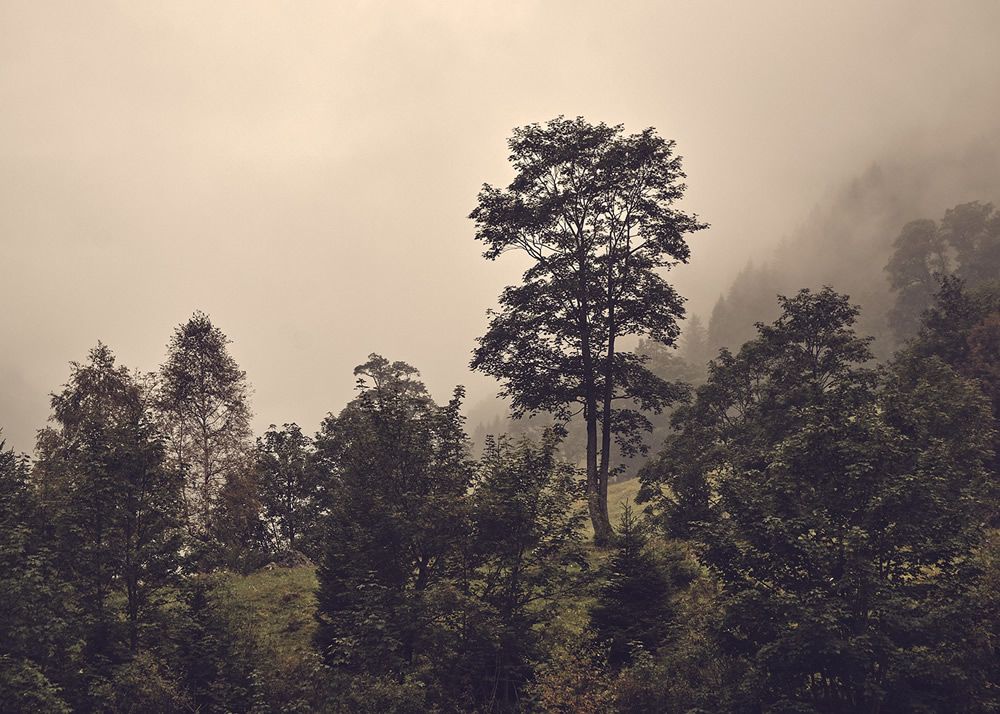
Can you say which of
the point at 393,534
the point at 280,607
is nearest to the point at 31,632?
the point at 393,534

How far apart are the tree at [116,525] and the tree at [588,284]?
587 inches

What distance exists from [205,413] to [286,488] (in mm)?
9081

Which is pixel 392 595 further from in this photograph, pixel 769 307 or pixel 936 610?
pixel 769 307

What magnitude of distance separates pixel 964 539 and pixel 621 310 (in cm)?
1757

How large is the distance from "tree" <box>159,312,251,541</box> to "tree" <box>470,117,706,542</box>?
67.5 ft

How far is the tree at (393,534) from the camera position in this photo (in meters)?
14.4

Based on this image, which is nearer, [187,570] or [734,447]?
[187,570]

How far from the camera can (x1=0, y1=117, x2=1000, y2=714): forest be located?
39.1 feet

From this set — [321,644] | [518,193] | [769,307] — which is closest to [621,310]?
[518,193]

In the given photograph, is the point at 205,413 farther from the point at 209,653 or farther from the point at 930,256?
the point at 930,256

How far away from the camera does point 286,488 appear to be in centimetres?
4119

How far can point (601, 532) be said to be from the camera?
25.8 metres

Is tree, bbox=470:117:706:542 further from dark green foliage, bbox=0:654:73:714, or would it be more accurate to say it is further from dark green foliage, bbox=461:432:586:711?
dark green foliage, bbox=0:654:73:714

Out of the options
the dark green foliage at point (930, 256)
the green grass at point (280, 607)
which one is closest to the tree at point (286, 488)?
the green grass at point (280, 607)
